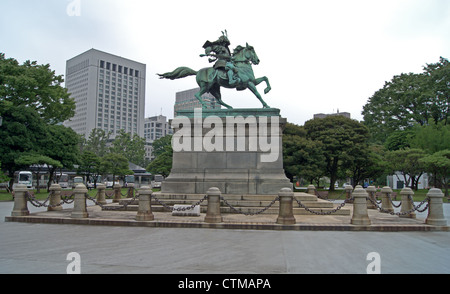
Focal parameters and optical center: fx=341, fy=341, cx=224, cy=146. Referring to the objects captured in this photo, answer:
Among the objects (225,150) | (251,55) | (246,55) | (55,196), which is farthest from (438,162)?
(55,196)

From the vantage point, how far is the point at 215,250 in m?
7.08

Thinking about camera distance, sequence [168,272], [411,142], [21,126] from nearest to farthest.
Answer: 1. [168,272]
2. [21,126]
3. [411,142]

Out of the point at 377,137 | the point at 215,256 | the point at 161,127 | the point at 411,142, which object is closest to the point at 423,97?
the point at 411,142

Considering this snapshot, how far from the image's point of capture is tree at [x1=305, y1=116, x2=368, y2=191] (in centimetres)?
3541

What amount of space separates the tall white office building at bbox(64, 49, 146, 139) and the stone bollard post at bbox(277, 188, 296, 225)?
5369 inches

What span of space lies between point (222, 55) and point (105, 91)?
441 ft

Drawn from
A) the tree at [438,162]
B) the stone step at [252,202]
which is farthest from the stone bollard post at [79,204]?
the tree at [438,162]

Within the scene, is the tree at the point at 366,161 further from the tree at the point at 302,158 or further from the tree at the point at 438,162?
the tree at the point at 438,162

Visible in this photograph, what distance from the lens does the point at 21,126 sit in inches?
1227

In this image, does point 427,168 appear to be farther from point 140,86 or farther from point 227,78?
point 140,86

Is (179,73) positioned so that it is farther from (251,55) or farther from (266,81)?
(266,81)

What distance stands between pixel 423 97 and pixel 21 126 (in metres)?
44.0

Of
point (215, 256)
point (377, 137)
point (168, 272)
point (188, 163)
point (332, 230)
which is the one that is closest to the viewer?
point (168, 272)

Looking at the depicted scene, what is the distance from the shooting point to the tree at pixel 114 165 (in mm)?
52188
